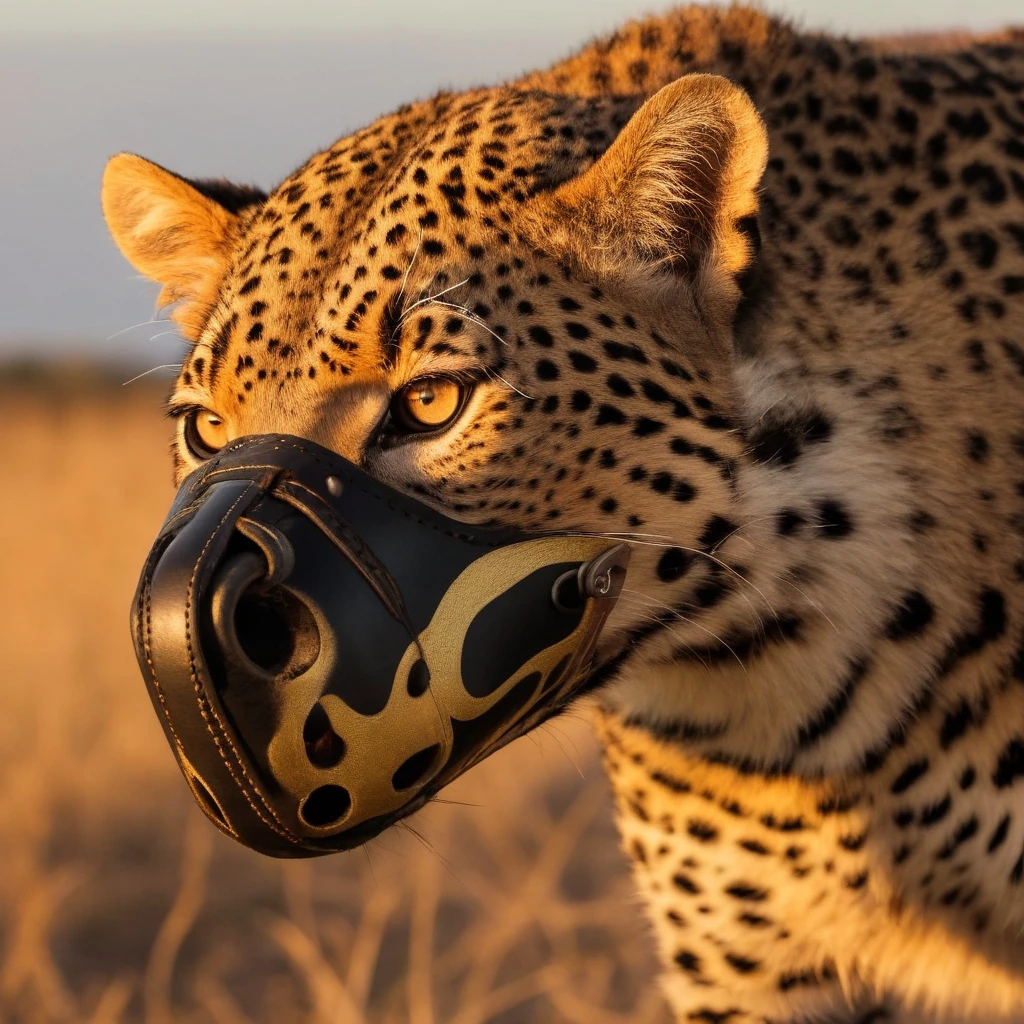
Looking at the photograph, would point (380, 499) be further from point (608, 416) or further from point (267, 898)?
point (267, 898)

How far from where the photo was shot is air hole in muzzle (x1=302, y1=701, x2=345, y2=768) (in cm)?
216

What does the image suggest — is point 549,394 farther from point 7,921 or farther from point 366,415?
point 7,921

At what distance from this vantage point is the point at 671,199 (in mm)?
A: 2555

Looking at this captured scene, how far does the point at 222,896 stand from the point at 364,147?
3.27m

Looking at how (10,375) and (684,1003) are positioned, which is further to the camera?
(10,375)

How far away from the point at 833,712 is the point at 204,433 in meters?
1.20

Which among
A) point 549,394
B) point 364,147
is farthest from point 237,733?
point 364,147

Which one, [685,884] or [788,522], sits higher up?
[788,522]

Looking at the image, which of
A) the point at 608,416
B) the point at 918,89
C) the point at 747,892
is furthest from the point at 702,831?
the point at 918,89

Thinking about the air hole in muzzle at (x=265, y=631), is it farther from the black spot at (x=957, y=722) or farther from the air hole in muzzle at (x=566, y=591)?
the black spot at (x=957, y=722)

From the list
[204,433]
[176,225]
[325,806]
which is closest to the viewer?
[325,806]

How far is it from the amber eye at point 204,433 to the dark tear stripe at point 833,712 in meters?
1.14

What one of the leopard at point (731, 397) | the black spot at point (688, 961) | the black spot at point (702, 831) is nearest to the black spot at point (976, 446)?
the leopard at point (731, 397)

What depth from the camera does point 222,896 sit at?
5324mm
